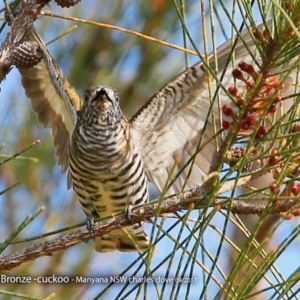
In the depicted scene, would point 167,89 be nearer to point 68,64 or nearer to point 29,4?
point 68,64

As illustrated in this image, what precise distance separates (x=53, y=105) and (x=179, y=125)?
481 millimetres

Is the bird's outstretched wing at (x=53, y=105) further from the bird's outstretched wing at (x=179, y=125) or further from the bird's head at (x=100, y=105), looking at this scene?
the bird's outstretched wing at (x=179, y=125)

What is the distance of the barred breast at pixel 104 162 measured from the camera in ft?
Answer: 7.16

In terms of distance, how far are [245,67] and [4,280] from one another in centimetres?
116

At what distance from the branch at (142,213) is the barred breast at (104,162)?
2.35ft

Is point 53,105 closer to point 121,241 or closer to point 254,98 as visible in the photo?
point 121,241

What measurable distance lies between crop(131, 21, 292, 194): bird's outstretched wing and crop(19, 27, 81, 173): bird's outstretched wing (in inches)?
9.1

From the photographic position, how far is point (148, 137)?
2291mm

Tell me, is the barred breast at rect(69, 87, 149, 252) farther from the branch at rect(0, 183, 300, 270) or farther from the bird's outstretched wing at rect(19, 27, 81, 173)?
the branch at rect(0, 183, 300, 270)

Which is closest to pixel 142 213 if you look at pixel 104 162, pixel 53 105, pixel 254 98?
pixel 254 98

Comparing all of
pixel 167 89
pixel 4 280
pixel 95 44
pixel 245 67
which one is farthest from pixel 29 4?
pixel 95 44

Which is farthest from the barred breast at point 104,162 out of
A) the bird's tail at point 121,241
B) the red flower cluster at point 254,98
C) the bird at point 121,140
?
the red flower cluster at point 254,98

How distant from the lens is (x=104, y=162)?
86.4 inches

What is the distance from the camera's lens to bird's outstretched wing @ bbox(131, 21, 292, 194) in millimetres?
1977
